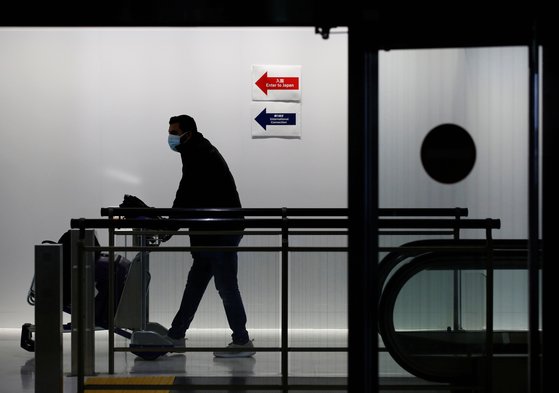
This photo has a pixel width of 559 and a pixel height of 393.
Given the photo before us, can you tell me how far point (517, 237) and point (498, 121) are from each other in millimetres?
510

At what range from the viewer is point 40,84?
8.16m

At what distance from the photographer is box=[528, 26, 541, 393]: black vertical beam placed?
3096 mm

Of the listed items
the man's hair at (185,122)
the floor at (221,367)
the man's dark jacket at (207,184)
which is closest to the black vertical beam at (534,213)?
the floor at (221,367)

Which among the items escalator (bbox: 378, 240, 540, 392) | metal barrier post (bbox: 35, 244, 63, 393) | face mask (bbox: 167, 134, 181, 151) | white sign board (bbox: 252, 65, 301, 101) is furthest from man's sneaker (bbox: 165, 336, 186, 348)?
white sign board (bbox: 252, 65, 301, 101)

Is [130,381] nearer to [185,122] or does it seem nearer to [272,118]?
[185,122]

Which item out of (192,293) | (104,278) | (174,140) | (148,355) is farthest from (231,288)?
(174,140)

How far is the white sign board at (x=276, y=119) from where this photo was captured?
8.06m

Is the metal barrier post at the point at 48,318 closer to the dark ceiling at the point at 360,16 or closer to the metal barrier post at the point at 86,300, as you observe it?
the metal barrier post at the point at 86,300

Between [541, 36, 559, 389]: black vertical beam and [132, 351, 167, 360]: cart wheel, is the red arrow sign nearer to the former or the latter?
[132, 351, 167, 360]: cart wheel

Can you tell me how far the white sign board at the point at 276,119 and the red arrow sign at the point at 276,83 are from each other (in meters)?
0.12

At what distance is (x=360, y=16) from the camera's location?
3.09 meters

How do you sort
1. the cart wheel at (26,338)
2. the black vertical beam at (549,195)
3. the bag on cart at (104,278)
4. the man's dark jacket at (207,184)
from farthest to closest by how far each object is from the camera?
the cart wheel at (26,338) → the man's dark jacket at (207,184) → the bag on cart at (104,278) → the black vertical beam at (549,195)

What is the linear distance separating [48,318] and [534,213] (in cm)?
295

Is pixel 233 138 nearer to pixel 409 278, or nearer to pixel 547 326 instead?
pixel 409 278
